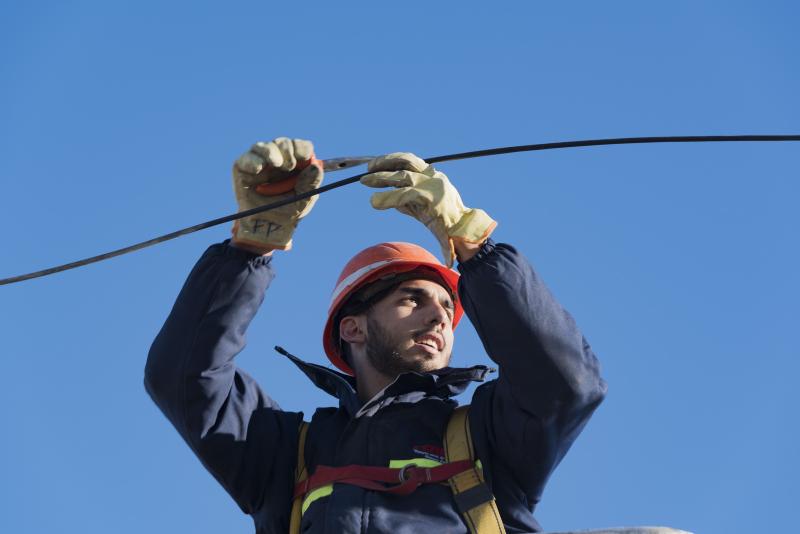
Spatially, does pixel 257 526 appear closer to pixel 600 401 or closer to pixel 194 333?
pixel 194 333

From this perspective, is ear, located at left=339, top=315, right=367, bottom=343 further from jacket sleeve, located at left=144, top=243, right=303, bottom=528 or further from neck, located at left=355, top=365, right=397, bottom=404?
jacket sleeve, located at left=144, top=243, right=303, bottom=528

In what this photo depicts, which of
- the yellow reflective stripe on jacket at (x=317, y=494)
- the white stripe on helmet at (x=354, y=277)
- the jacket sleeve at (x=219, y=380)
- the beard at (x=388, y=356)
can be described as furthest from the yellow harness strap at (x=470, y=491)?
the white stripe on helmet at (x=354, y=277)

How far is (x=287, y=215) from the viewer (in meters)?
5.49

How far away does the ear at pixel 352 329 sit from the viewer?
20.3ft

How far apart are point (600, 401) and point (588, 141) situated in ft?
3.78

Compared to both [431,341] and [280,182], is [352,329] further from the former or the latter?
[280,182]

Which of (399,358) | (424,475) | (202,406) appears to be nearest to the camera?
(424,475)

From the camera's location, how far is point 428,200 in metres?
5.15

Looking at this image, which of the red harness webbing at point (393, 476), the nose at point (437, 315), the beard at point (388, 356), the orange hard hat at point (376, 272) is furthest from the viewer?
the orange hard hat at point (376, 272)

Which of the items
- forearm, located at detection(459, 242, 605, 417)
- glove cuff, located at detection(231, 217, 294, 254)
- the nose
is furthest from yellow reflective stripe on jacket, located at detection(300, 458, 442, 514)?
glove cuff, located at detection(231, 217, 294, 254)

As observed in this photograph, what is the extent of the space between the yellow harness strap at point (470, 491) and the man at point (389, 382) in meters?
0.04

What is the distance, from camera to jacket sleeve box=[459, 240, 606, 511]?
4895 mm

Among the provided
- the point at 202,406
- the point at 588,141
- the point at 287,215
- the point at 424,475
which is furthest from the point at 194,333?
the point at 588,141

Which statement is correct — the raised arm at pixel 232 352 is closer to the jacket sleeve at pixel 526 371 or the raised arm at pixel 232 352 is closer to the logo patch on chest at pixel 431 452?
the logo patch on chest at pixel 431 452
